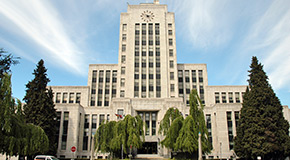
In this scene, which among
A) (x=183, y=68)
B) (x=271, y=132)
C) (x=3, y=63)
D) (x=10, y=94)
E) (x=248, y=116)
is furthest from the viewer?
(x=183, y=68)

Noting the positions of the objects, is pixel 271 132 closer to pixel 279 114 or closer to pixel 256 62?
pixel 279 114

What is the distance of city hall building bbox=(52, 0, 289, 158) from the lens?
47.2 meters

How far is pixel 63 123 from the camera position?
156 ft

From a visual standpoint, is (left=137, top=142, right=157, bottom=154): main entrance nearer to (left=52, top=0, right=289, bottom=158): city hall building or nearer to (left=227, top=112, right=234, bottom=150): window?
(left=52, top=0, right=289, bottom=158): city hall building

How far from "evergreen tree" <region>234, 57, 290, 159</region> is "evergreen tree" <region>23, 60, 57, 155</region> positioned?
32.2 m

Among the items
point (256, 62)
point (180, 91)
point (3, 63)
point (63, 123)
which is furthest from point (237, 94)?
point (3, 63)

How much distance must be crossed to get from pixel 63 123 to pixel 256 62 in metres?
39.2

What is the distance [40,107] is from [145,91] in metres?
25.7

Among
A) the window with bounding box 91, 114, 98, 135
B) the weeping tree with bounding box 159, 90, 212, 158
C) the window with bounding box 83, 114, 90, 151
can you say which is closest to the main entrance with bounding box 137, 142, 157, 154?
the window with bounding box 91, 114, 98, 135

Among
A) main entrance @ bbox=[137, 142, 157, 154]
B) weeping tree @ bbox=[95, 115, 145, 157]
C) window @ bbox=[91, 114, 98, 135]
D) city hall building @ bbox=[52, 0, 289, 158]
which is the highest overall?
city hall building @ bbox=[52, 0, 289, 158]

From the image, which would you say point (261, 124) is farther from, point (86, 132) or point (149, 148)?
point (86, 132)

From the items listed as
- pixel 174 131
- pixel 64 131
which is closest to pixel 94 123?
pixel 64 131

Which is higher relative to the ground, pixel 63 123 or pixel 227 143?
pixel 63 123

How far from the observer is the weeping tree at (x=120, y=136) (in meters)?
30.6
